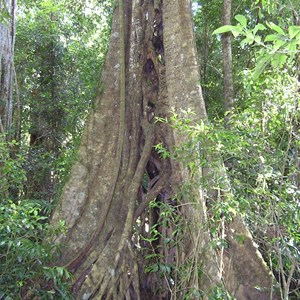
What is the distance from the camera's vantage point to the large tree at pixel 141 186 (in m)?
3.07

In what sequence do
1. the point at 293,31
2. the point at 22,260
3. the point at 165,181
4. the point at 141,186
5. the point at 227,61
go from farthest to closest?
the point at 227,61
the point at 141,186
the point at 165,181
the point at 22,260
the point at 293,31

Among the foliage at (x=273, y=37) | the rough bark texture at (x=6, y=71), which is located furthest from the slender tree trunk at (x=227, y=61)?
the foliage at (x=273, y=37)

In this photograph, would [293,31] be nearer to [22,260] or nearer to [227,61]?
[22,260]

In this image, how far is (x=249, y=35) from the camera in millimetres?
1533

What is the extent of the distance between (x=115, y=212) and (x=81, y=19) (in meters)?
4.96

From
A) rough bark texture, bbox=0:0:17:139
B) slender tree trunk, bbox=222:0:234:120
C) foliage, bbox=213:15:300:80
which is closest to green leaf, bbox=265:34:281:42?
foliage, bbox=213:15:300:80

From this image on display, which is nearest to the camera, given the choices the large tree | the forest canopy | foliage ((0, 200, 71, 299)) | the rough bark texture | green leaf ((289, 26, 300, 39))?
green leaf ((289, 26, 300, 39))

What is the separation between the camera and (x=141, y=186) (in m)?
4.00

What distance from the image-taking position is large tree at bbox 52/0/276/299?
307 cm

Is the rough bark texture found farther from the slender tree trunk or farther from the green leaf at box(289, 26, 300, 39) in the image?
the green leaf at box(289, 26, 300, 39)

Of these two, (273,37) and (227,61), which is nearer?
(273,37)

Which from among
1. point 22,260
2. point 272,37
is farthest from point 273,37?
point 22,260

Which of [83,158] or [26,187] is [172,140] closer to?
[83,158]

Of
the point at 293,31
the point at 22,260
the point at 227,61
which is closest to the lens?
the point at 293,31
